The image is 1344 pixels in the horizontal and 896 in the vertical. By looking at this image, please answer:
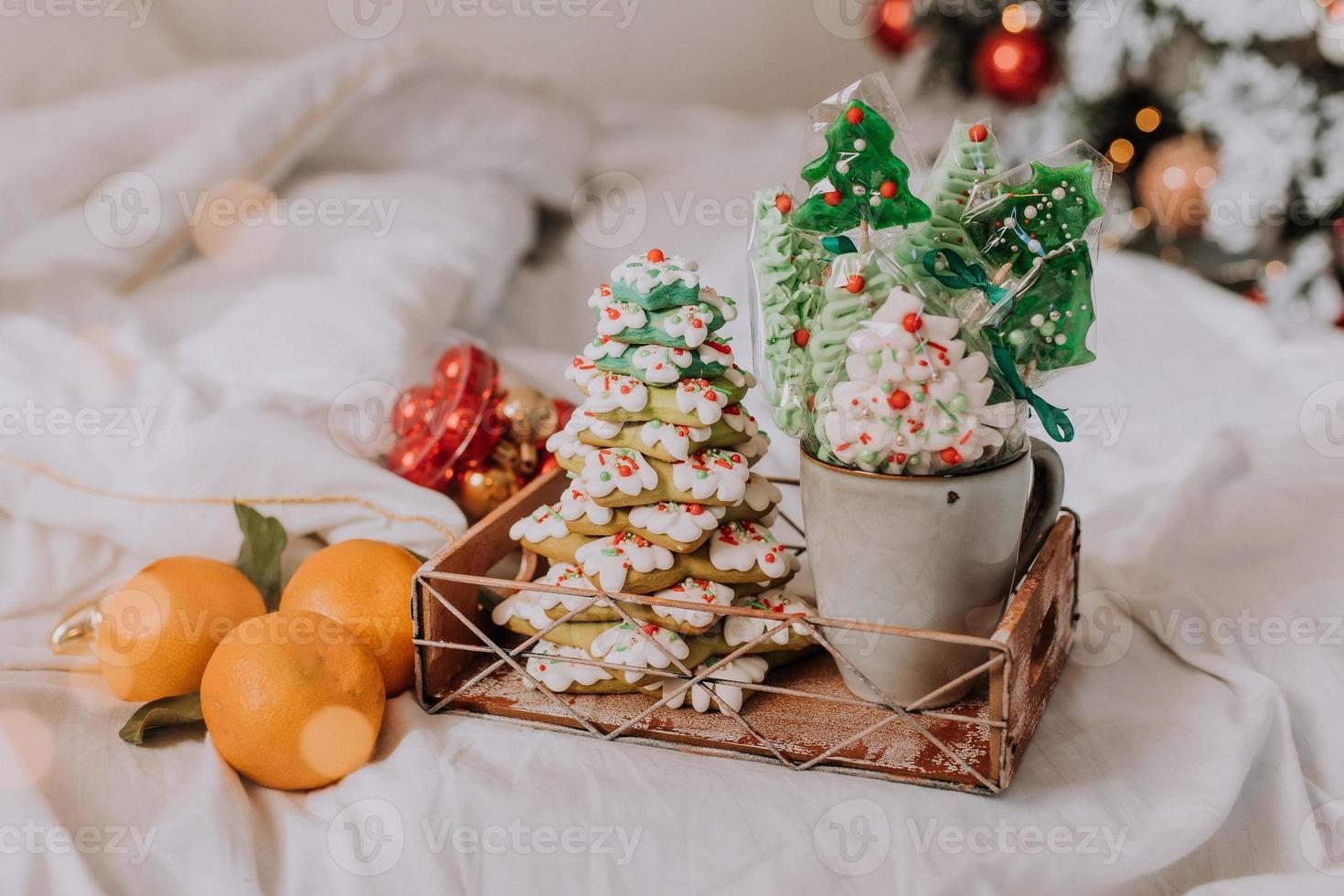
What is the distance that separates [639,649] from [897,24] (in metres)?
2.01

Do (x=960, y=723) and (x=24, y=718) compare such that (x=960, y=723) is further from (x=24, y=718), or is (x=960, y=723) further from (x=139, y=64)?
(x=139, y=64)

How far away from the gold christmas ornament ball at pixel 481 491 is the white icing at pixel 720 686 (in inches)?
13.0

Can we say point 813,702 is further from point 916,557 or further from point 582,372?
point 582,372

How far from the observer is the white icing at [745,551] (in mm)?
723

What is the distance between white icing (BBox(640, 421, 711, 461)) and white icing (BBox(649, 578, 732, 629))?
0.09 m

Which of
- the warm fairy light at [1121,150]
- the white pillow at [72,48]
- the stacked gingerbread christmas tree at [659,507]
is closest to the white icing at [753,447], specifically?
the stacked gingerbread christmas tree at [659,507]

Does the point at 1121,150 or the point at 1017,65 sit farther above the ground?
the point at 1017,65

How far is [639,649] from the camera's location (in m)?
0.72

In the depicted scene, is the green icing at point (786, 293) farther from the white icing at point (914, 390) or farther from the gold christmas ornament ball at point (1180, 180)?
the gold christmas ornament ball at point (1180, 180)

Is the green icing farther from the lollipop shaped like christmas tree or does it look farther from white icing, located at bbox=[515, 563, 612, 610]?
white icing, located at bbox=[515, 563, 612, 610]

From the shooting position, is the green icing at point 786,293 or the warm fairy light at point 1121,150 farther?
the warm fairy light at point 1121,150

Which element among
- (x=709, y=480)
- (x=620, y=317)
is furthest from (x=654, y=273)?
(x=709, y=480)

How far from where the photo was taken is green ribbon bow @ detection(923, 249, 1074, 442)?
657 mm

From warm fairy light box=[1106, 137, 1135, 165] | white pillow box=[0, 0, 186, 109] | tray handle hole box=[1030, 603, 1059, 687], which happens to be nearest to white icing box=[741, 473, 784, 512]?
tray handle hole box=[1030, 603, 1059, 687]
